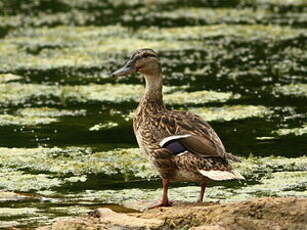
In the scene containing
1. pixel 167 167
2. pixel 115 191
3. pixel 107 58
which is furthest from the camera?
pixel 107 58

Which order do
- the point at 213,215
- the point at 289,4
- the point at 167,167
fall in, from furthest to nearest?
the point at 289,4
the point at 167,167
the point at 213,215

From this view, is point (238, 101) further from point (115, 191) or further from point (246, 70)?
point (115, 191)

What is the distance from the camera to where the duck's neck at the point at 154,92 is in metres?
8.35

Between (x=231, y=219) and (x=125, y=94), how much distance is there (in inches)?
265

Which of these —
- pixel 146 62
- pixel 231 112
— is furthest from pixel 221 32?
pixel 146 62

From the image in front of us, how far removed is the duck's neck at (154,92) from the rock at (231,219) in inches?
64.1

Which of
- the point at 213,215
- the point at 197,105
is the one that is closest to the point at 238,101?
the point at 197,105

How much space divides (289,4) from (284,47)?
4.97 metres

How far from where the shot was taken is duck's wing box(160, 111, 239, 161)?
7496mm

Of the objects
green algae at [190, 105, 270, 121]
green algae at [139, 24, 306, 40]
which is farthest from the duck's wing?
green algae at [139, 24, 306, 40]

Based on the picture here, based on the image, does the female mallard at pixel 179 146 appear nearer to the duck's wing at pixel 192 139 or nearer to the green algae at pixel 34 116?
the duck's wing at pixel 192 139

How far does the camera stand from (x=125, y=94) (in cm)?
1333

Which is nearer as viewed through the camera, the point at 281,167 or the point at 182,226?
the point at 182,226

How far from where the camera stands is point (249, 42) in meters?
17.1
